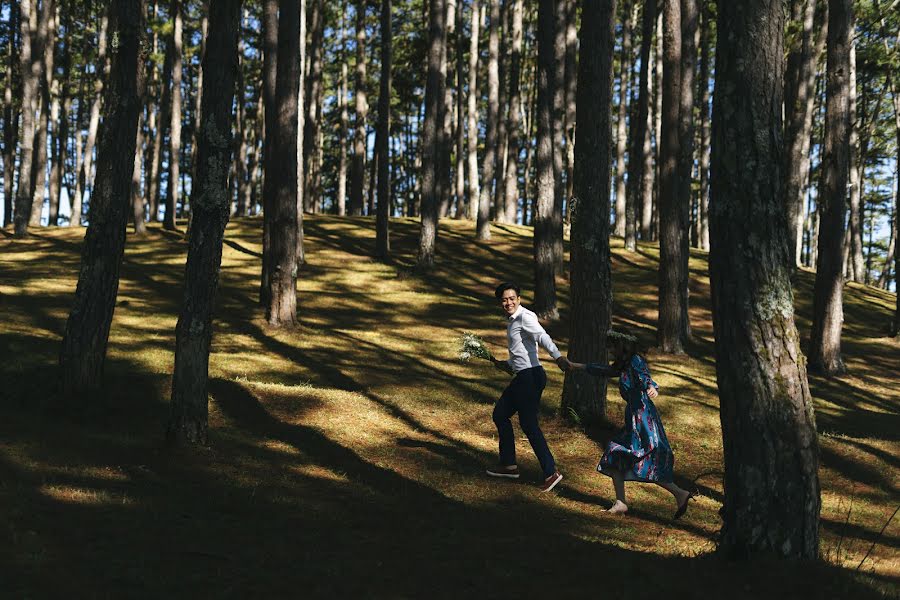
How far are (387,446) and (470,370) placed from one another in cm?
539

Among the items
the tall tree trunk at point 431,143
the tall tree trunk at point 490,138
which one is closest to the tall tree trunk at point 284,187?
the tall tree trunk at point 431,143

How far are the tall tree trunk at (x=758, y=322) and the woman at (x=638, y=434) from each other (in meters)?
2.06

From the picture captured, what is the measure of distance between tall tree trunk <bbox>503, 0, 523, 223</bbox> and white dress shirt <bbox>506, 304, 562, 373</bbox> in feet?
70.5

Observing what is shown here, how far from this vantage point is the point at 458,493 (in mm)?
8250

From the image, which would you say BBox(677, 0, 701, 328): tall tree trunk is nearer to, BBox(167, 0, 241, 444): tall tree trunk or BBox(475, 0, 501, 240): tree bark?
BBox(475, 0, 501, 240): tree bark

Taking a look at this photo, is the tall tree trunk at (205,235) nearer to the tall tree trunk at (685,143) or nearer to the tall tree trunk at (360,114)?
the tall tree trunk at (685,143)

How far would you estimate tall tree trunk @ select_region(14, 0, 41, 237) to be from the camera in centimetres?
2739

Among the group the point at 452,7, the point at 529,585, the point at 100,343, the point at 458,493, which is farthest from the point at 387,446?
the point at 452,7

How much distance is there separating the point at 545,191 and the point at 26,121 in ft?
65.4

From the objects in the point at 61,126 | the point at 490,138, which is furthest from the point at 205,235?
the point at 61,126

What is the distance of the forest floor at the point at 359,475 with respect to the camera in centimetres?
505

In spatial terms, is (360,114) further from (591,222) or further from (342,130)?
(591,222)

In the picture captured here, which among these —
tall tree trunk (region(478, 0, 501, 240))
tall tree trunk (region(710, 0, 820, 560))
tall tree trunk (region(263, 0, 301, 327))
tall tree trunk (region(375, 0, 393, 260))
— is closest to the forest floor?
tall tree trunk (region(710, 0, 820, 560))

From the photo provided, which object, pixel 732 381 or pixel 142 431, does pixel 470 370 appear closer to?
pixel 142 431
